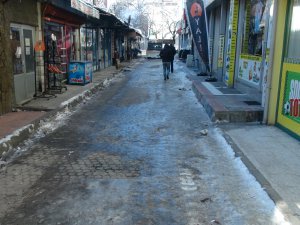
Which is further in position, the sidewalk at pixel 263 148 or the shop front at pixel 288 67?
the shop front at pixel 288 67

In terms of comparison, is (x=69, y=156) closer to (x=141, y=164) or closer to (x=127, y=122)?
(x=141, y=164)

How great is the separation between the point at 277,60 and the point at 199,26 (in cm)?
866

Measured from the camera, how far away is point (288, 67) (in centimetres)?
691

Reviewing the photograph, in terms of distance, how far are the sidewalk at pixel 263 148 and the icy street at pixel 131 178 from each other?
14 centimetres

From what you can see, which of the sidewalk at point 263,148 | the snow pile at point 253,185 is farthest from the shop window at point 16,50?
the snow pile at point 253,185

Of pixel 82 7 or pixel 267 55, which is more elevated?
pixel 82 7

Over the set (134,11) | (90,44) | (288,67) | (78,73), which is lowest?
(78,73)

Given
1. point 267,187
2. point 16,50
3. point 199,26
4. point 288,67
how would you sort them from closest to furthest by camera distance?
point 267,187, point 288,67, point 16,50, point 199,26

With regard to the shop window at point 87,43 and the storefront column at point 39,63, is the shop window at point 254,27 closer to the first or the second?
the storefront column at point 39,63

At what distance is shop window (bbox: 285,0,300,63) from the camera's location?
663cm

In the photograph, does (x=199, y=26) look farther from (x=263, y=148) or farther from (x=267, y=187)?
A: (x=267, y=187)

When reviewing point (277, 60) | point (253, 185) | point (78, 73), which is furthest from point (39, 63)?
point (253, 185)

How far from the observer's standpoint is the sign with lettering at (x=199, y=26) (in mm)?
15422

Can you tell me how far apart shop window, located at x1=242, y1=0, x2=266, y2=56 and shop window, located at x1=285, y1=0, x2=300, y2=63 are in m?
3.13
